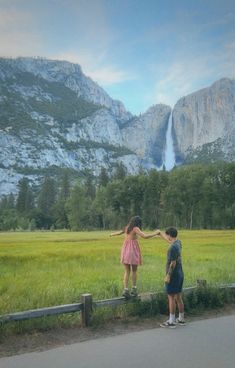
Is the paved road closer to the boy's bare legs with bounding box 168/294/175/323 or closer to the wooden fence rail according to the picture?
the boy's bare legs with bounding box 168/294/175/323

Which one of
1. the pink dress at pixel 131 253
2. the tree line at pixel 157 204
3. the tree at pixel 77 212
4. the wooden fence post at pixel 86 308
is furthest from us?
the tree at pixel 77 212

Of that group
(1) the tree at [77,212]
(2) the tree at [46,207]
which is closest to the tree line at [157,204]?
(1) the tree at [77,212]

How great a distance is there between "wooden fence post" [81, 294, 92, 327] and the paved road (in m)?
1.08

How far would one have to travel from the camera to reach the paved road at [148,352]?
8.92 meters

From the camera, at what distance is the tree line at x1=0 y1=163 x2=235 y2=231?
357ft

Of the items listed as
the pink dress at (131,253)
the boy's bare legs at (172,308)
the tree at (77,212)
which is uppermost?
the tree at (77,212)

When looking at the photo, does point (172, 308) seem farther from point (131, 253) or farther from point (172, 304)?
point (131, 253)

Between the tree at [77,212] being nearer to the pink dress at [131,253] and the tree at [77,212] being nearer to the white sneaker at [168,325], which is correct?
the pink dress at [131,253]

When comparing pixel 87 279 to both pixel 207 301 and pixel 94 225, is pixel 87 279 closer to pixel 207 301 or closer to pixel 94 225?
pixel 207 301

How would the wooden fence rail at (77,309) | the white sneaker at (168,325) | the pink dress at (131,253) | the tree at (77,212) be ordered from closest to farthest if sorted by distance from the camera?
the wooden fence rail at (77,309) → the white sneaker at (168,325) → the pink dress at (131,253) → the tree at (77,212)

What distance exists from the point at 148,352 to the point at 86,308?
2.58 metres

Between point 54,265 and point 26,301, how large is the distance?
15.4 meters

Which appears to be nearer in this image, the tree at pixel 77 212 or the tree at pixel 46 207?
the tree at pixel 77 212

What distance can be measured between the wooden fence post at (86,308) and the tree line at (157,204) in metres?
93.9
